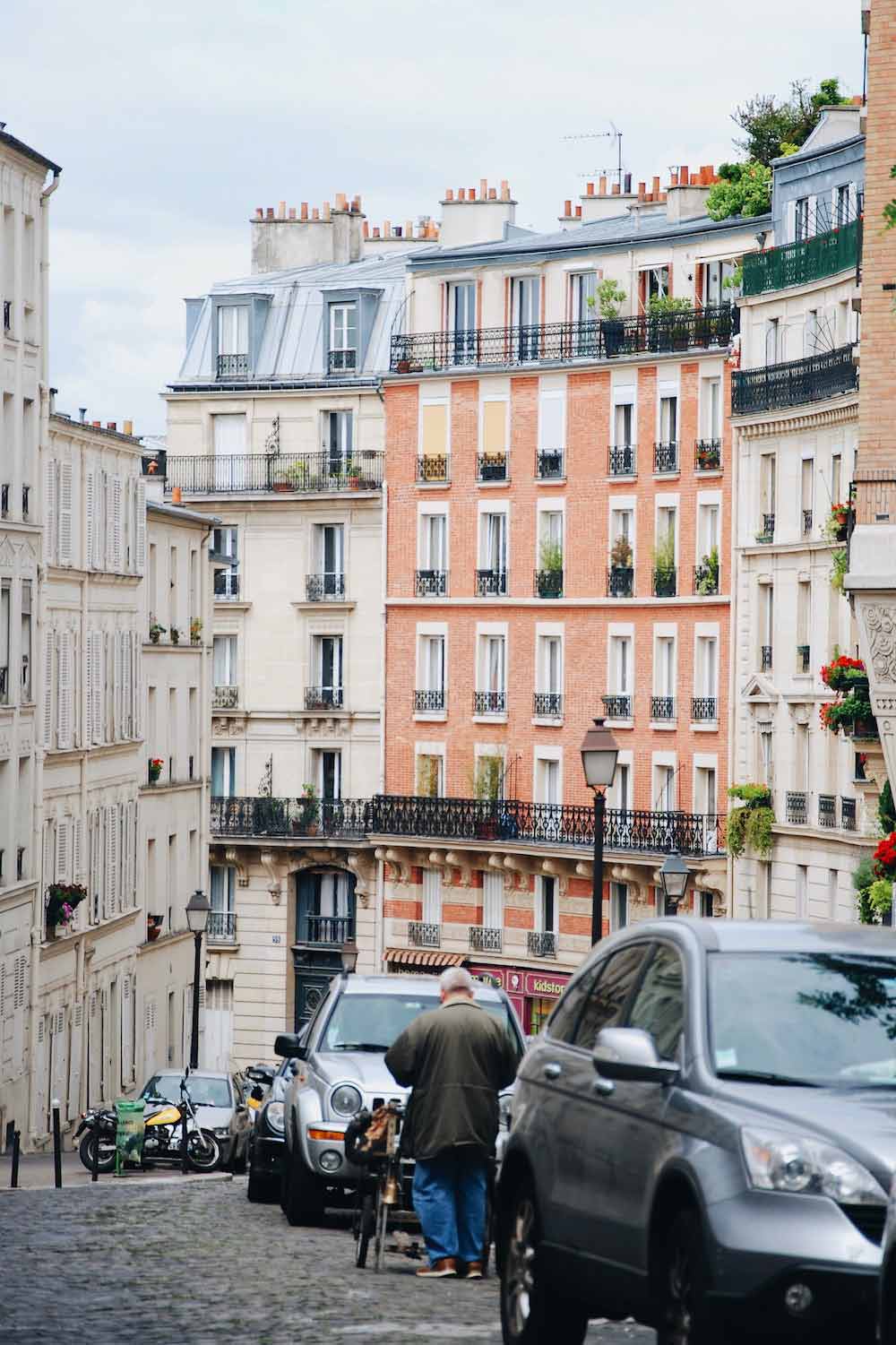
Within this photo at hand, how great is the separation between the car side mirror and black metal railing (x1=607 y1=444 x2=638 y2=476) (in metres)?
58.0

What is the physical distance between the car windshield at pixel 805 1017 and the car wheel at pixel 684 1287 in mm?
573

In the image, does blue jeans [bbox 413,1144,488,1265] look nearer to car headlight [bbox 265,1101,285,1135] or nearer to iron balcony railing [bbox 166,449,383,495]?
car headlight [bbox 265,1101,285,1135]

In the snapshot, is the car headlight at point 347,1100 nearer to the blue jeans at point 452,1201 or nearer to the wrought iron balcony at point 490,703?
the blue jeans at point 452,1201

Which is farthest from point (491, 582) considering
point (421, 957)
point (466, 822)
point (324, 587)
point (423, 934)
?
point (421, 957)

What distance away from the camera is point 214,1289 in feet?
47.0

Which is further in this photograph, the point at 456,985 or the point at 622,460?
the point at 622,460

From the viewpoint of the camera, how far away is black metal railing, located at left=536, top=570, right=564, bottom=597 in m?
69.6

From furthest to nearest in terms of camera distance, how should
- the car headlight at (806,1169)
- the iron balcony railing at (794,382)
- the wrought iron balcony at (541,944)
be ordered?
the wrought iron balcony at (541,944)
the iron balcony railing at (794,382)
the car headlight at (806,1169)

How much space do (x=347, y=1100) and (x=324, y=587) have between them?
58.9 m

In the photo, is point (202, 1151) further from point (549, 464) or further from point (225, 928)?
point (225, 928)

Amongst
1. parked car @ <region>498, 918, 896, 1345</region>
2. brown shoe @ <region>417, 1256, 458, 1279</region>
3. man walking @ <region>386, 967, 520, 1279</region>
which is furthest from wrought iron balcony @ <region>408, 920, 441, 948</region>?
parked car @ <region>498, 918, 896, 1345</region>

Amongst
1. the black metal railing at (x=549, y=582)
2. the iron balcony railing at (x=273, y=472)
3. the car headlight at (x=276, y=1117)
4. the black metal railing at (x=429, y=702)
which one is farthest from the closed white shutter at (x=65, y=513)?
the car headlight at (x=276, y=1117)

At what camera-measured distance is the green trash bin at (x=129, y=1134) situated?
118 feet

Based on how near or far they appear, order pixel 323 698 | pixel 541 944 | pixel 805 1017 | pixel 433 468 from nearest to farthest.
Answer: pixel 805 1017 → pixel 541 944 → pixel 433 468 → pixel 323 698
